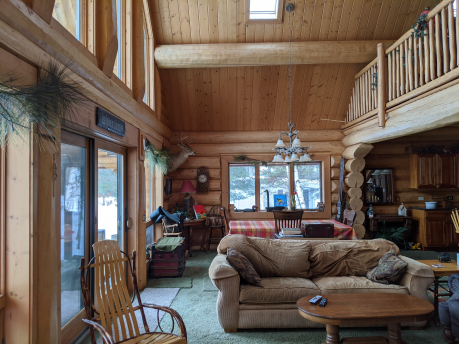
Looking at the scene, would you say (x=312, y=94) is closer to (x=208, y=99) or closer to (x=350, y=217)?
(x=208, y=99)

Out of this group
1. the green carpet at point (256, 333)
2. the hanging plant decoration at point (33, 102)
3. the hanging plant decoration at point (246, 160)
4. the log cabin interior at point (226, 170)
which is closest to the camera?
the hanging plant decoration at point (33, 102)

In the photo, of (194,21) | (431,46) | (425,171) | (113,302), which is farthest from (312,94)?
(113,302)

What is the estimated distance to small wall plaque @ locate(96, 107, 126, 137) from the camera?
3.40 m

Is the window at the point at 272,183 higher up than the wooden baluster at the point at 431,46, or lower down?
lower down

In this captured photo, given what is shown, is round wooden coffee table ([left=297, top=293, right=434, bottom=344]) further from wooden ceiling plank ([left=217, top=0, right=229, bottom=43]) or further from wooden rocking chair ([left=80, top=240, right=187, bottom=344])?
wooden ceiling plank ([left=217, top=0, right=229, bottom=43])

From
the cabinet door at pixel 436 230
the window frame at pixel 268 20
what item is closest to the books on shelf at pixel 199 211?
the window frame at pixel 268 20

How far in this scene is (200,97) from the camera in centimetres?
723

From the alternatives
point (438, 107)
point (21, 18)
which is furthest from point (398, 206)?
point (21, 18)

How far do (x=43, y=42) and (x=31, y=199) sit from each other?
3.86 ft

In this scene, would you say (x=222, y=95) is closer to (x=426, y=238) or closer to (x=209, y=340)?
(x=209, y=340)

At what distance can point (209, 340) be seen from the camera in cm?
328

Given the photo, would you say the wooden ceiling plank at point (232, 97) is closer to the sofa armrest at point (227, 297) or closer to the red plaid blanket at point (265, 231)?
the red plaid blanket at point (265, 231)

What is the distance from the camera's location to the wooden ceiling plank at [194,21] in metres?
5.85

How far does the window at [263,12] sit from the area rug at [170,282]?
4.85m
